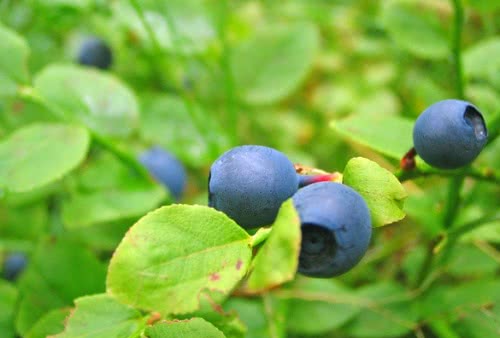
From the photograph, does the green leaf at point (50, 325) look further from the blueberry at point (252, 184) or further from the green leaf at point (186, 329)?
the blueberry at point (252, 184)

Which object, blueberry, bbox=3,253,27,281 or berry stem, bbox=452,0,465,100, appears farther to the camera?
blueberry, bbox=3,253,27,281

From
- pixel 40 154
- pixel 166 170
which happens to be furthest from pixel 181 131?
pixel 40 154

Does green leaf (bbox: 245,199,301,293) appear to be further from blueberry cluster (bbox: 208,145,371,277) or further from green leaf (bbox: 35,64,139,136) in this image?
green leaf (bbox: 35,64,139,136)

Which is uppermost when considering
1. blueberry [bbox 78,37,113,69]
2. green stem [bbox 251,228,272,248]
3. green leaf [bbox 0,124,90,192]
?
green stem [bbox 251,228,272,248]

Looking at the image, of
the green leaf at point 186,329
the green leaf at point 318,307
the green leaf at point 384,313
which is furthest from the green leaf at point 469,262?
the green leaf at point 186,329

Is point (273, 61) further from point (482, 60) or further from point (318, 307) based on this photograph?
point (318, 307)

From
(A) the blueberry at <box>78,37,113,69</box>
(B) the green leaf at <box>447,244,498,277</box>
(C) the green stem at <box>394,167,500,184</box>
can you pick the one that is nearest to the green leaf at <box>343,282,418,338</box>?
(B) the green leaf at <box>447,244,498,277</box>
